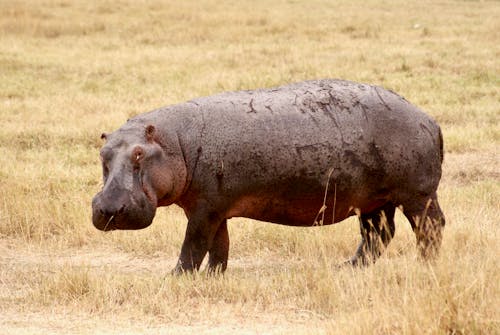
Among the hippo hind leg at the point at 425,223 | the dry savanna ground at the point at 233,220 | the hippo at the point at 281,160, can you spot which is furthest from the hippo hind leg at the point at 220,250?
the hippo hind leg at the point at 425,223

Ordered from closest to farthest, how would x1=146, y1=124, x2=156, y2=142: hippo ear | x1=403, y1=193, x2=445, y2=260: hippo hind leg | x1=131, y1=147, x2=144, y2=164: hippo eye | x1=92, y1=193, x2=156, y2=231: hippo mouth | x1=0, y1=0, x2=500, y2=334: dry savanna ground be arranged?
x1=0, y1=0, x2=500, y2=334: dry savanna ground < x1=92, y1=193, x2=156, y2=231: hippo mouth < x1=131, y1=147, x2=144, y2=164: hippo eye < x1=146, y1=124, x2=156, y2=142: hippo ear < x1=403, y1=193, x2=445, y2=260: hippo hind leg

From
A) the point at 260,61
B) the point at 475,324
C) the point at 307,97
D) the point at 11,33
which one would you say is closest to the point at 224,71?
the point at 260,61

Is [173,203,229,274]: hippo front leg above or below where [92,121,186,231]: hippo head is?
below

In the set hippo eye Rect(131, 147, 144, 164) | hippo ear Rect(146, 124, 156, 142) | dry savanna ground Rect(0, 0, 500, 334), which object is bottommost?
dry savanna ground Rect(0, 0, 500, 334)

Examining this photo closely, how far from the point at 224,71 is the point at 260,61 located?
4.82 feet

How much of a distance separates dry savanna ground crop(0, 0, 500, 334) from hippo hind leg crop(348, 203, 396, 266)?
190mm

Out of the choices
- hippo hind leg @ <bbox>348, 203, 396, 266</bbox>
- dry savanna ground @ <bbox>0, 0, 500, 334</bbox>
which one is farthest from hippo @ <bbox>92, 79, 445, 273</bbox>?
dry savanna ground @ <bbox>0, 0, 500, 334</bbox>

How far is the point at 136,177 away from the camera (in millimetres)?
6734

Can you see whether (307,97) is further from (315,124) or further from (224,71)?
(224,71)

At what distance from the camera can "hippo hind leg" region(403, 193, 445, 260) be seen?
748 cm

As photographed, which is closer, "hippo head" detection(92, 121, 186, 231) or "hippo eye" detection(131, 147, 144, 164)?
"hippo head" detection(92, 121, 186, 231)

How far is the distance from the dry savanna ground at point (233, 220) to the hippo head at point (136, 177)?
0.55 m

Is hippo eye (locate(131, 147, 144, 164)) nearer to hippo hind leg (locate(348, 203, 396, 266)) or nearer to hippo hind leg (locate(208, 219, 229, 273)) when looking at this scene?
hippo hind leg (locate(208, 219, 229, 273))

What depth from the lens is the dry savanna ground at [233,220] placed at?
20.7 feet
